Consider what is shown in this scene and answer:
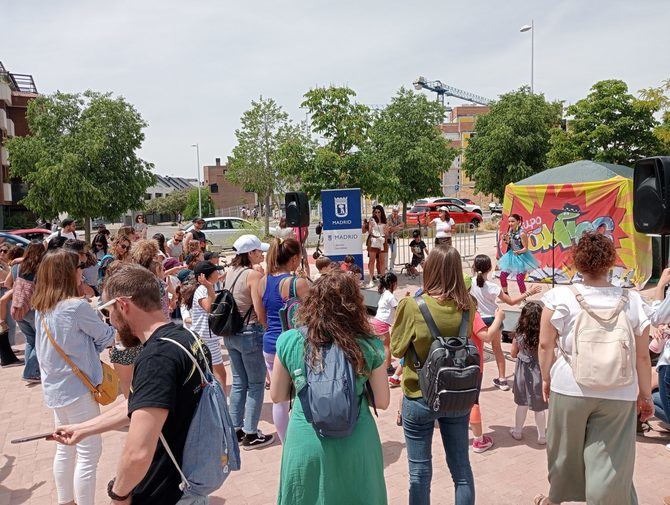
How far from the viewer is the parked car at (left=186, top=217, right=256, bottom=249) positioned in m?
24.8

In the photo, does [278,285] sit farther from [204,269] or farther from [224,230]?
[224,230]

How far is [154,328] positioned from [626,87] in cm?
2050

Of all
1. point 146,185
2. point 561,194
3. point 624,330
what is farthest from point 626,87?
point 146,185

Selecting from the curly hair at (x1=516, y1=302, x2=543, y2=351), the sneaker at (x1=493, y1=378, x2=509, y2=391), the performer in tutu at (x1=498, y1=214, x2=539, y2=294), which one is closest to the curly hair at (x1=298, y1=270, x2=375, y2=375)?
the curly hair at (x1=516, y1=302, x2=543, y2=351)

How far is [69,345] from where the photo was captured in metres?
3.43

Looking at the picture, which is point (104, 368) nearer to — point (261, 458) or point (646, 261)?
point (261, 458)

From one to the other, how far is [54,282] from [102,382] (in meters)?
0.72

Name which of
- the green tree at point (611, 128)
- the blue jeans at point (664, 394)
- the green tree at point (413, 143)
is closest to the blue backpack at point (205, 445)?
the blue jeans at point (664, 394)

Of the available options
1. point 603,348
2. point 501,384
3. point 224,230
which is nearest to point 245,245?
point 603,348

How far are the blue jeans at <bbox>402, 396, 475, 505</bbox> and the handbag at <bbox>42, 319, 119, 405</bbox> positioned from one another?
6.37 ft

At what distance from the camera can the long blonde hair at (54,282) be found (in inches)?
136

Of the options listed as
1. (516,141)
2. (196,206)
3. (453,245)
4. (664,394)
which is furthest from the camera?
(196,206)

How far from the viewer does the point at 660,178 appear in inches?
233

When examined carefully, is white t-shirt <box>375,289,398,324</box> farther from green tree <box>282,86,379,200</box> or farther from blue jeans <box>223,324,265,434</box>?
green tree <box>282,86,379,200</box>
